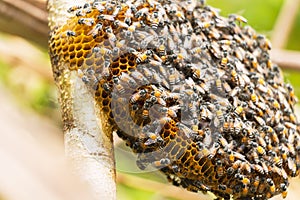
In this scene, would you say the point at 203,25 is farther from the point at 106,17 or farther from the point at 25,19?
the point at 25,19

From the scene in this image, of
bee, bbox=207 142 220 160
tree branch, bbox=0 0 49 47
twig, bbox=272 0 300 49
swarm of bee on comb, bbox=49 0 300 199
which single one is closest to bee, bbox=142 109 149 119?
swarm of bee on comb, bbox=49 0 300 199

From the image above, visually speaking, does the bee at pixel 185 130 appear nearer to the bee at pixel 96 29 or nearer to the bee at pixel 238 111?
the bee at pixel 238 111

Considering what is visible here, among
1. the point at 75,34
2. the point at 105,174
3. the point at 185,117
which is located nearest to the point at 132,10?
the point at 75,34

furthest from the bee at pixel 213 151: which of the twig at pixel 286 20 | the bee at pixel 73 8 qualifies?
the twig at pixel 286 20

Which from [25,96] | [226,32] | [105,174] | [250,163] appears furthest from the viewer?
[25,96]

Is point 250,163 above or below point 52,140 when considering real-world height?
below

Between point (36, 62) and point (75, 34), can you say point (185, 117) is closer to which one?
point (75, 34)
